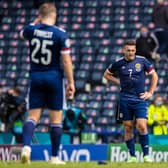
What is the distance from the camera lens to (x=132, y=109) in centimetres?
1269

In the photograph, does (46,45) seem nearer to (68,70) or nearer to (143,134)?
(68,70)

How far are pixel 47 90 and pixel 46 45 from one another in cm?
62

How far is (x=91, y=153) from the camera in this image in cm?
1551

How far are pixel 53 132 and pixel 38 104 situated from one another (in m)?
0.42

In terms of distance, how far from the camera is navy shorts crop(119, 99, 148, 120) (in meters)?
12.6

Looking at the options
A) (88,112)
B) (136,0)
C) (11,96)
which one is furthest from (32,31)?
(136,0)

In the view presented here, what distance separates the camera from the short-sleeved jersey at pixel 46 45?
10.2m

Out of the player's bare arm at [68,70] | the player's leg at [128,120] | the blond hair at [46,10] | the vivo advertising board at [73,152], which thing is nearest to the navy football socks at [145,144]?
the player's leg at [128,120]

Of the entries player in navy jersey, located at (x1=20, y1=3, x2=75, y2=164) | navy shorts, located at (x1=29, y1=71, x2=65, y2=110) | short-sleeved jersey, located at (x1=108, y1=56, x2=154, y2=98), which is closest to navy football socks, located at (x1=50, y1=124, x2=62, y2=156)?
player in navy jersey, located at (x1=20, y1=3, x2=75, y2=164)

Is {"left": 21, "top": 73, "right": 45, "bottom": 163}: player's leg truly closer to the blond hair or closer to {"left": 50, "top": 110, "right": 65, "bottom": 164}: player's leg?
{"left": 50, "top": 110, "right": 65, "bottom": 164}: player's leg

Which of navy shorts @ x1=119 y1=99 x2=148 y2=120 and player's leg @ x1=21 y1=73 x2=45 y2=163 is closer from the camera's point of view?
player's leg @ x1=21 y1=73 x2=45 y2=163

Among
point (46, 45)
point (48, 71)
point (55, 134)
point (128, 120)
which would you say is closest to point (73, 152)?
point (128, 120)

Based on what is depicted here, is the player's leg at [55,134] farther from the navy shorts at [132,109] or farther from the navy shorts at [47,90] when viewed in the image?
the navy shorts at [132,109]

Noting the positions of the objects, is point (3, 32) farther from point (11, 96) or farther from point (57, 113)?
point (57, 113)
